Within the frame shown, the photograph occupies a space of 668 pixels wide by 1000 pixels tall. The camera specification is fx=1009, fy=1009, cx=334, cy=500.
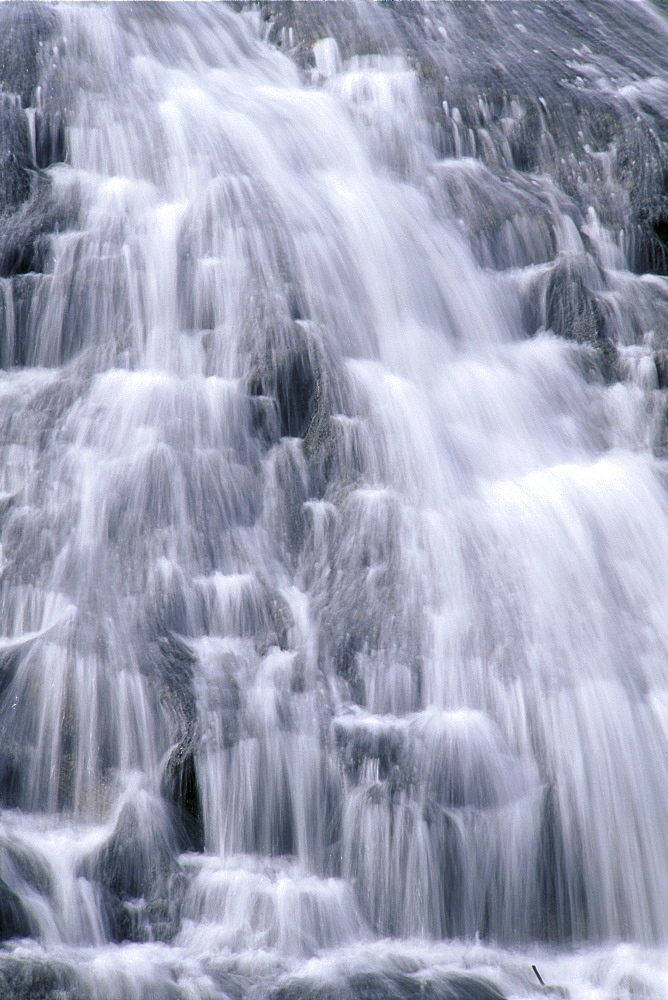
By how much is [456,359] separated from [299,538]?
189cm

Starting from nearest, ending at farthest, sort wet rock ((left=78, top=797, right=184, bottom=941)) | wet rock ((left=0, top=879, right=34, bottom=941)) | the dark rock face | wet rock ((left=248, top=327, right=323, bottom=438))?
wet rock ((left=0, top=879, right=34, bottom=941)) → wet rock ((left=78, top=797, right=184, bottom=941)) → wet rock ((left=248, top=327, right=323, bottom=438)) → the dark rock face

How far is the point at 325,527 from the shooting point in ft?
17.6

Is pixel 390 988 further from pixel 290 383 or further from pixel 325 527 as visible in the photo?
pixel 290 383

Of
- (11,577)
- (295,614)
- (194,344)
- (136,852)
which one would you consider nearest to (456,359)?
(194,344)

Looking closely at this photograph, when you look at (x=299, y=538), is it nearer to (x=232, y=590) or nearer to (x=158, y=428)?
(x=232, y=590)

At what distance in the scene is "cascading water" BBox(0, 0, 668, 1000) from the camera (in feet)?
13.9

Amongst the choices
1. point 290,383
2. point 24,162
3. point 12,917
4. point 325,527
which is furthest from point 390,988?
point 24,162

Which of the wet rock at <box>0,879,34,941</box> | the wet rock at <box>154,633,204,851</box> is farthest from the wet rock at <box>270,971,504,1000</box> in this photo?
the wet rock at <box>0,879,34,941</box>

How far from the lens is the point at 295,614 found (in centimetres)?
500

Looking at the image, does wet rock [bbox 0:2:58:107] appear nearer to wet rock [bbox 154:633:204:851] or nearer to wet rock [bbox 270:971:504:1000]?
wet rock [bbox 154:633:204:851]

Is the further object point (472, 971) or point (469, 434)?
point (469, 434)

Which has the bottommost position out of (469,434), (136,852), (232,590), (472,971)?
(472,971)

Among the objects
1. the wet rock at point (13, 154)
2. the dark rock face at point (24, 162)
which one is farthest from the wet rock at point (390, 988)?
the wet rock at point (13, 154)

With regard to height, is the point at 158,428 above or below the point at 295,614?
above
